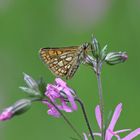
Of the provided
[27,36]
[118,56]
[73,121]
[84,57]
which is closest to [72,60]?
[84,57]

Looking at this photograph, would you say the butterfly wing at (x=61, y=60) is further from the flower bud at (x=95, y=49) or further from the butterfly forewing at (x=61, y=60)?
the flower bud at (x=95, y=49)

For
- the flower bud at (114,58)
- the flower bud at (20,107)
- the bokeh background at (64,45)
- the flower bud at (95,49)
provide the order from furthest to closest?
the bokeh background at (64,45) < the flower bud at (114,58) < the flower bud at (95,49) < the flower bud at (20,107)

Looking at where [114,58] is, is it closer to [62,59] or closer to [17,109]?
[62,59]

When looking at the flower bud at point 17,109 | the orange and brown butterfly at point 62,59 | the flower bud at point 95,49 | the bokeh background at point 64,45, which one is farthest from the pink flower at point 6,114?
the bokeh background at point 64,45

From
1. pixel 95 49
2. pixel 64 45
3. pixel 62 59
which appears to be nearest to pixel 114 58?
pixel 95 49

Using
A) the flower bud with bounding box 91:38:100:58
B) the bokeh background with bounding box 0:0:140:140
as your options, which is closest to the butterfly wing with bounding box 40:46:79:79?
the flower bud with bounding box 91:38:100:58

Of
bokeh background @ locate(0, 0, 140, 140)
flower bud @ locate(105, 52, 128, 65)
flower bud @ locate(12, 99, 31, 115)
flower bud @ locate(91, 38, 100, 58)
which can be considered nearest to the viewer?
flower bud @ locate(12, 99, 31, 115)

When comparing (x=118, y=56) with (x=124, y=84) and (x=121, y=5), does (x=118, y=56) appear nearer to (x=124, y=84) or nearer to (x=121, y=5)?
(x=124, y=84)

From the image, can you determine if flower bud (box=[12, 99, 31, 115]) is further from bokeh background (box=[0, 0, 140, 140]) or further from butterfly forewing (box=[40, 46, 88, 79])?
bokeh background (box=[0, 0, 140, 140])
